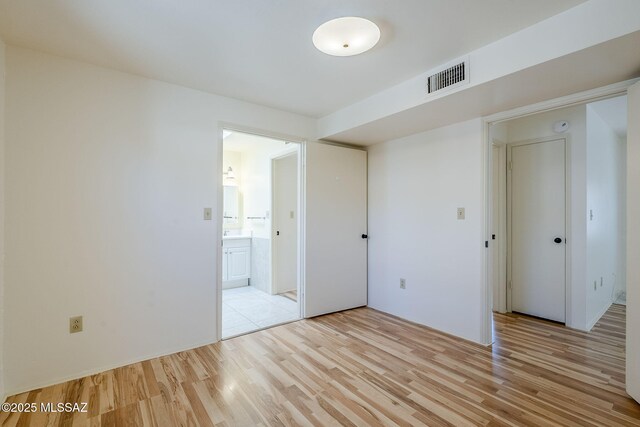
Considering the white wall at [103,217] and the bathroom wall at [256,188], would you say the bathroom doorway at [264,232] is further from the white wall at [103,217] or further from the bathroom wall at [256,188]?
the white wall at [103,217]

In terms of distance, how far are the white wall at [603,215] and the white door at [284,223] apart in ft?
11.7

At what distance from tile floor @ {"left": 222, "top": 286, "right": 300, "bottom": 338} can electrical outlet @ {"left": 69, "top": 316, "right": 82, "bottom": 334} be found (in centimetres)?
115

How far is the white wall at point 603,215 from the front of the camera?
3.14 meters

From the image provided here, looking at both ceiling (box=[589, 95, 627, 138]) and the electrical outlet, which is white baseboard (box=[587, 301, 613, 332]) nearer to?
ceiling (box=[589, 95, 627, 138])

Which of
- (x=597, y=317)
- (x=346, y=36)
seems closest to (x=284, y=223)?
(x=346, y=36)

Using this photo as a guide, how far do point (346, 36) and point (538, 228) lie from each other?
10.2 ft

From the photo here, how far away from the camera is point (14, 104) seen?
1.97 metres

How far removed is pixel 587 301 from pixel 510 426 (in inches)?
85.6

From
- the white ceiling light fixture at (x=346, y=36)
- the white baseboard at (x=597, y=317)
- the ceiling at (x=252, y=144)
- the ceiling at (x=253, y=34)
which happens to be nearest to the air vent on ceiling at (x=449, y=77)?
the ceiling at (x=253, y=34)

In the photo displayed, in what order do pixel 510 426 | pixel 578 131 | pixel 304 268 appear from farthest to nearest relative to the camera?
pixel 304 268 → pixel 578 131 → pixel 510 426

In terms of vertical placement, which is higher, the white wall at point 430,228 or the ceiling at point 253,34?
the ceiling at point 253,34

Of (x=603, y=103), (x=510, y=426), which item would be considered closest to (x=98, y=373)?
(x=510, y=426)

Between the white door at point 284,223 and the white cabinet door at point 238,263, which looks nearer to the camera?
the white door at point 284,223

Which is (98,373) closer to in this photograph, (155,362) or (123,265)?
(155,362)
